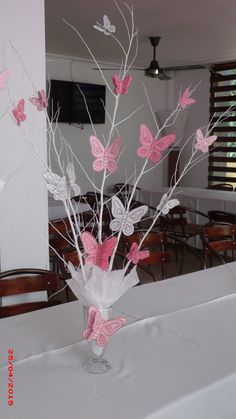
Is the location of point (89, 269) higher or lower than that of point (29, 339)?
higher

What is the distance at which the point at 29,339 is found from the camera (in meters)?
1.68

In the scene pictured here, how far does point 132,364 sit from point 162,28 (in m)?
4.41

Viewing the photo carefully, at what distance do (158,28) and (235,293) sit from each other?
3772mm

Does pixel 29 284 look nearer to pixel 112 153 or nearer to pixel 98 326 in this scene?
pixel 98 326

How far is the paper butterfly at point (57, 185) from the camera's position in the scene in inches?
52.5

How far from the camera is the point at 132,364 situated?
4.92 ft

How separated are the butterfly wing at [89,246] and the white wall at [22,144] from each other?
1041 mm

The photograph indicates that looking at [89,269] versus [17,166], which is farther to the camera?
[17,166]

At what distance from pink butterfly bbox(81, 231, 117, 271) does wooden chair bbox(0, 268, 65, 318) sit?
932 mm

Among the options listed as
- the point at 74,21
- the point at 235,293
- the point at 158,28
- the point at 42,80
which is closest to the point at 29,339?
the point at 235,293

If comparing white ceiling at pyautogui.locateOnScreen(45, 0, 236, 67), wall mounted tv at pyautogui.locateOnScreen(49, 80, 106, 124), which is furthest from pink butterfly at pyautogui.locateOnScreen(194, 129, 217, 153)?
wall mounted tv at pyautogui.locateOnScreen(49, 80, 106, 124)

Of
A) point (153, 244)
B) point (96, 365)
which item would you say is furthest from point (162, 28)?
point (96, 365)

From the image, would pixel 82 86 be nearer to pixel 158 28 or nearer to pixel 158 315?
pixel 158 28

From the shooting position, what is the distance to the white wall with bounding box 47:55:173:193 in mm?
6891
